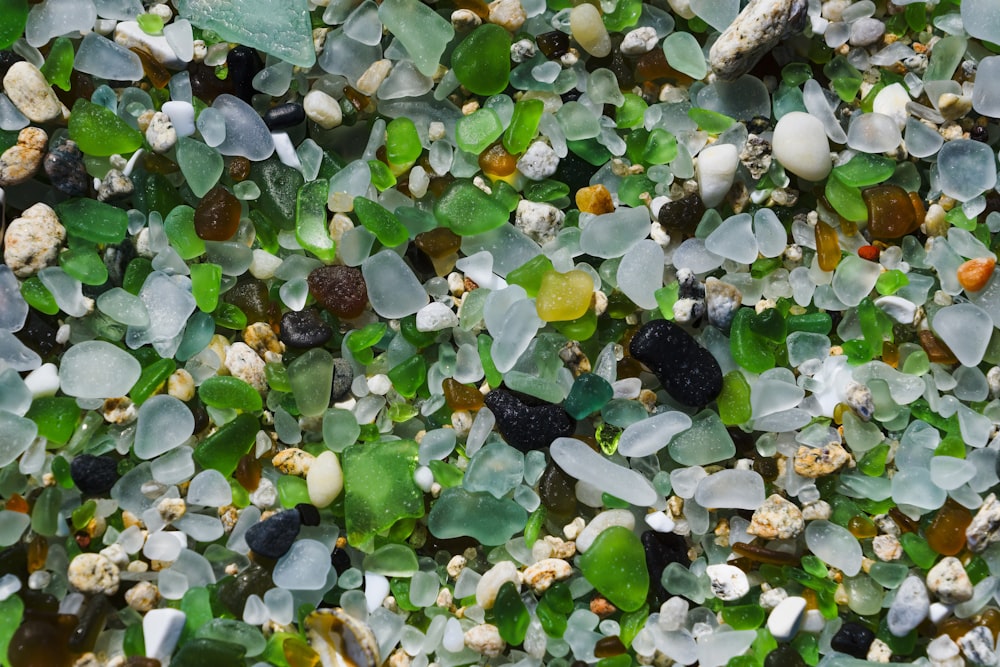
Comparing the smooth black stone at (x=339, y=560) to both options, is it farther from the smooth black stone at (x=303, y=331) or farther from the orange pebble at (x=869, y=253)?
the orange pebble at (x=869, y=253)

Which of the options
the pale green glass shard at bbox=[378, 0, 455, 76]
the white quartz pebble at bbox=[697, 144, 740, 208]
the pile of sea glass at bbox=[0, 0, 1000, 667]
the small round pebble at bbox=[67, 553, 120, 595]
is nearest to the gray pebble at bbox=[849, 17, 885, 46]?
the pile of sea glass at bbox=[0, 0, 1000, 667]

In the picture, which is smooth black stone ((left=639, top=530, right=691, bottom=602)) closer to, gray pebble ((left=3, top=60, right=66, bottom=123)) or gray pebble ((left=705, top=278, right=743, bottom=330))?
gray pebble ((left=705, top=278, right=743, bottom=330))

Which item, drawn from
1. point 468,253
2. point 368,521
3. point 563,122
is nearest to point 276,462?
point 368,521

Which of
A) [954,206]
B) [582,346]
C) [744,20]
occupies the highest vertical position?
[744,20]

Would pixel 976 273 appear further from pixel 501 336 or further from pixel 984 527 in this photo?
pixel 501 336

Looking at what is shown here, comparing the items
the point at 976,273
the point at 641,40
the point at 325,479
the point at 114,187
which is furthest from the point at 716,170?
the point at 114,187

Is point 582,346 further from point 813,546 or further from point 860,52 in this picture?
point 860,52
